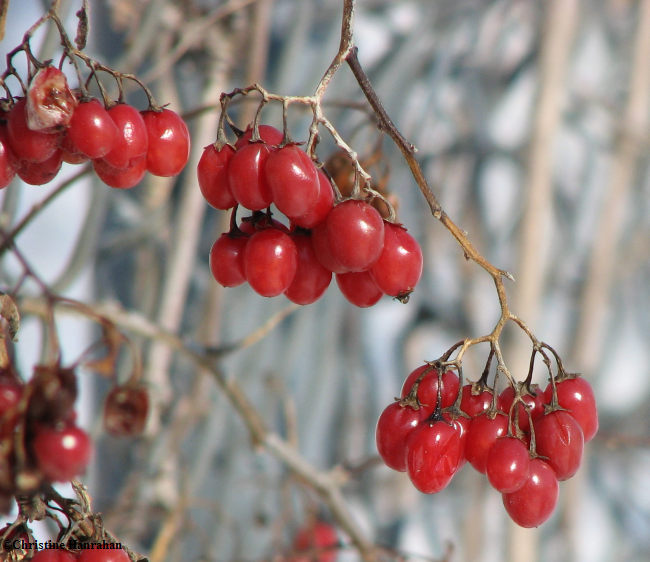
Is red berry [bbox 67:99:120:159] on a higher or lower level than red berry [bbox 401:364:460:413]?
higher

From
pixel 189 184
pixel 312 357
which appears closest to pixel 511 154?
pixel 312 357

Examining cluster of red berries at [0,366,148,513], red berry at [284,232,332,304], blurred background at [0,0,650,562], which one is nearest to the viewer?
cluster of red berries at [0,366,148,513]

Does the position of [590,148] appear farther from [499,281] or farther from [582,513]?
[499,281]

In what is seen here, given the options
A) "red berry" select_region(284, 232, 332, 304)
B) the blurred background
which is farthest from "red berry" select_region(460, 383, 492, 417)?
the blurred background

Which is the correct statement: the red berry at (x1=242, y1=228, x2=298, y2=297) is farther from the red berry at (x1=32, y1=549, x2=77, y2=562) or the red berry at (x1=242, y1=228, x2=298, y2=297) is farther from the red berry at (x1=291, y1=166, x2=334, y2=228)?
the red berry at (x1=32, y1=549, x2=77, y2=562)

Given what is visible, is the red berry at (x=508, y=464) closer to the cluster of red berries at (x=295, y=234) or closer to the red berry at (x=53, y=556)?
the cluster of red berries at (x=295, y=234)

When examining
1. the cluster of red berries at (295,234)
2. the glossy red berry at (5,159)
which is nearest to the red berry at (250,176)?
the cluster of red berries at (295,234)
